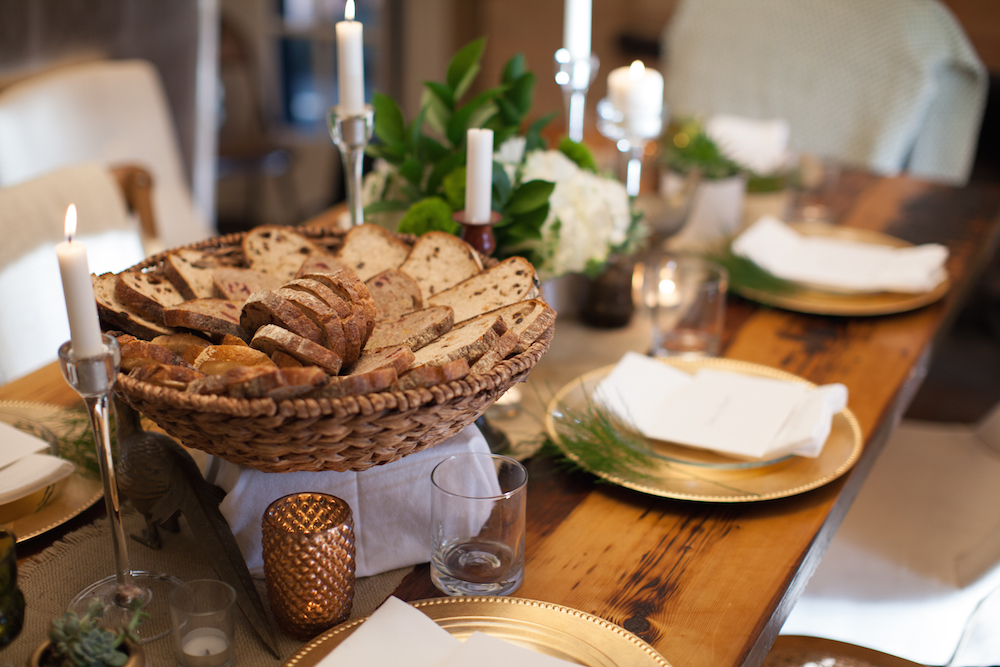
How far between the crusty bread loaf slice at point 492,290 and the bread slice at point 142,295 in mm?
276

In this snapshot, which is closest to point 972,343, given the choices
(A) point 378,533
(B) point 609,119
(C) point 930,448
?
(C) point 930,448

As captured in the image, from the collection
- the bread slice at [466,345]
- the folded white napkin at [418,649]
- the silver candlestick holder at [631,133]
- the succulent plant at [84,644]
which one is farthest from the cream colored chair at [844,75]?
the succulent plant at [84,644]

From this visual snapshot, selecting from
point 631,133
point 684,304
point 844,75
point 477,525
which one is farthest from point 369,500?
point 844,75

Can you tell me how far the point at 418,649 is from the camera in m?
0.67

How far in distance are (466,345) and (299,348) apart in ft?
0.47

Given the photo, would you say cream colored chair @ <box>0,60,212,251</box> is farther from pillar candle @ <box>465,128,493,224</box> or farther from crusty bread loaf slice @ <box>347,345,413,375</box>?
crusty bread loaf slice @ <box>347,345,413,375</box>

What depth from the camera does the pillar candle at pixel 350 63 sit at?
1.06 meters

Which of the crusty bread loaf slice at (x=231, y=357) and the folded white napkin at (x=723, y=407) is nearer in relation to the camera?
the crusty bread loaf slice at (x=231, y=357)

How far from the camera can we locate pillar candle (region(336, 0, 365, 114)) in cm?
106

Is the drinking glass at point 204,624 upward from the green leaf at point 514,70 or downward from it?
downward

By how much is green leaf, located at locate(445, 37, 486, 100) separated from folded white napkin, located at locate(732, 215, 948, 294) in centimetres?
60

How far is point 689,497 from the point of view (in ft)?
2.94

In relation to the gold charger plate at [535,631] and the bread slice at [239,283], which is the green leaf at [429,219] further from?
the gold charger plate at [535,631]

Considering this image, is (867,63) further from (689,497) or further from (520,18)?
(689,497)
